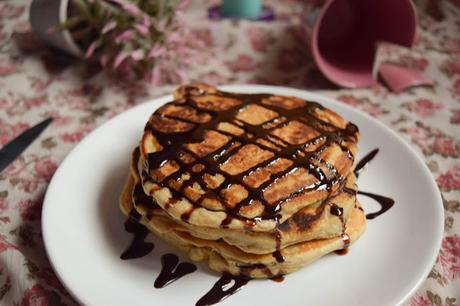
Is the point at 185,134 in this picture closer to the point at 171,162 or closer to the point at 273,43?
the point at 171,162

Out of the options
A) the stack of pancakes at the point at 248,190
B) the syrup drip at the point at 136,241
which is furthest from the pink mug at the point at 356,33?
the syrup drip at the point at 136,241

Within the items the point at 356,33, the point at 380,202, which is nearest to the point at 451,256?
the point at 380,202

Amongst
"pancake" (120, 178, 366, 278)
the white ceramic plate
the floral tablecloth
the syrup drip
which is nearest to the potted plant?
the floral tablecloth

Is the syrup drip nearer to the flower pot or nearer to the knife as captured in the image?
the knife

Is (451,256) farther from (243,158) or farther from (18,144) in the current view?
(18,144)

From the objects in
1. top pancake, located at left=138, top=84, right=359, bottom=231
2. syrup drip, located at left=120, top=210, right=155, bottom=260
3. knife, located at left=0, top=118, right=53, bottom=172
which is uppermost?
top pancake, located at left=138, top=84, right=359, bottom=231

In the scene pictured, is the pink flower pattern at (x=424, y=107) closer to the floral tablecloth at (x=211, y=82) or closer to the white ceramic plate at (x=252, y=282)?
the floral tablecloth at (x=211, y=82)
